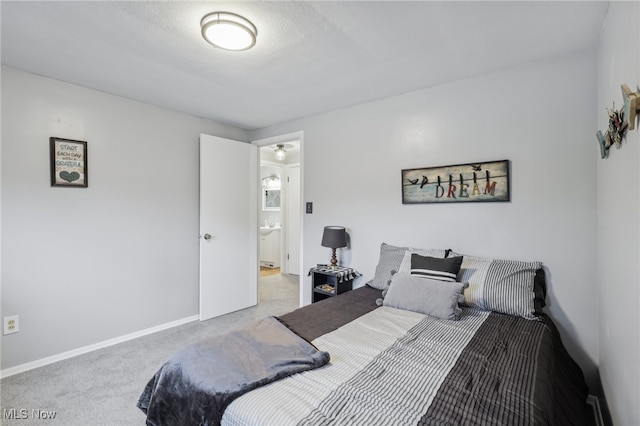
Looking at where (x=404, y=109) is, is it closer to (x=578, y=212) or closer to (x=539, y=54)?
(x=539, y=54)

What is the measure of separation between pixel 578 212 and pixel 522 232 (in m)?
0.35

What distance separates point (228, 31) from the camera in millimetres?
1729

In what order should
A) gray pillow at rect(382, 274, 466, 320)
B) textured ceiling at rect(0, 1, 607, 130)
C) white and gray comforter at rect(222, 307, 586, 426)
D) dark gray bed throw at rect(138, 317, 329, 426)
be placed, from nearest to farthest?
white and gray comforter at rect(222, 307, 586, 426), dark gray bed throw at rect(138, 317, 329, 426), textured ceiling at rect(0, 1, 607, 130), gray pillow at rect(382, 274, 466, 320)

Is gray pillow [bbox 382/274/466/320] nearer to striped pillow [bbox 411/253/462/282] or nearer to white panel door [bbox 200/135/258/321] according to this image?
striped pillow [bbox 411/253/462/282]

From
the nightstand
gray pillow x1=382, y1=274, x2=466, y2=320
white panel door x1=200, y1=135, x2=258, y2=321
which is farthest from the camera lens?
white panel door x1=200, y1=135, x2=258, y2=321

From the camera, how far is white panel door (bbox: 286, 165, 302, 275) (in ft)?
19.0

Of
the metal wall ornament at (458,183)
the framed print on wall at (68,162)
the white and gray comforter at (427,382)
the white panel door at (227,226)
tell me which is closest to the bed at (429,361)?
the white and gray comforter at (427,382)

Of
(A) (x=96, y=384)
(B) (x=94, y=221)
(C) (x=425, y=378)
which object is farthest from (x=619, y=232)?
(B) (x=94, y=221)

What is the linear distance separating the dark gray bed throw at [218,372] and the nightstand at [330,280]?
143 cm

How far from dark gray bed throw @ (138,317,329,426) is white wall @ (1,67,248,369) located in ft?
5.56

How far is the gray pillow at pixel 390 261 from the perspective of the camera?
2473mm

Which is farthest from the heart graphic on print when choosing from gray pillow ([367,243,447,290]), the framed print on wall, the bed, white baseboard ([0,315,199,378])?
gray pillow ([367,243,447,290])

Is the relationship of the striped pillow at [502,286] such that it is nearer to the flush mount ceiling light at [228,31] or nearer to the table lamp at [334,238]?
the table lamp at [334,238]

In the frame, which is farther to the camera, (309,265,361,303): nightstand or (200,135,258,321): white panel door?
(200,135,258,321): white panel door
